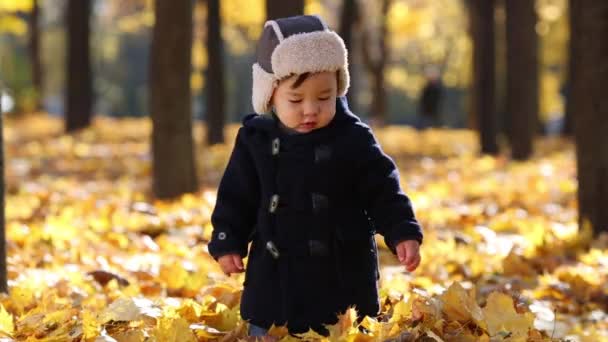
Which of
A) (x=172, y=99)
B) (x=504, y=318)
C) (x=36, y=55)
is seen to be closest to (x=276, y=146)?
(x=504, y=318)

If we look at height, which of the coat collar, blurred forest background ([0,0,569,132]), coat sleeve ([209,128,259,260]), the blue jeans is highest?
the coat collar

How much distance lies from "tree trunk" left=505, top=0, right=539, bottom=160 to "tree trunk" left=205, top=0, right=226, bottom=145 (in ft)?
16.8

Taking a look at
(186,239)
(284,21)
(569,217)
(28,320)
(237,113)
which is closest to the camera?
(284,21)

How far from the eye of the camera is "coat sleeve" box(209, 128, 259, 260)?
356 cm

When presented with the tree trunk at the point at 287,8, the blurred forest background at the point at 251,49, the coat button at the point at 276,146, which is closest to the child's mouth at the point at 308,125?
the coat button at the point at 276,146

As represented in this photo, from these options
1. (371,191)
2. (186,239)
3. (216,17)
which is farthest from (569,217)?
(216,17)

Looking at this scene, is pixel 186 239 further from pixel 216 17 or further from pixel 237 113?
pixel 237 113

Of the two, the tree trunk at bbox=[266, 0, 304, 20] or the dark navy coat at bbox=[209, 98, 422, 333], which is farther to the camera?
the tree trunk at bbox=[266, 0, 304, 20]

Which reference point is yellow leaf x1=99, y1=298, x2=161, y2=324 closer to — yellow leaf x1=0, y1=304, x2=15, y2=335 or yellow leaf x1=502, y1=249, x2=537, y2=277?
yellow leaf x1=0, y1=304, x2=15, y2=335

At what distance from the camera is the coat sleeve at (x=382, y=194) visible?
345cm

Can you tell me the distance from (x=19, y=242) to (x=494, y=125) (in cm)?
1209

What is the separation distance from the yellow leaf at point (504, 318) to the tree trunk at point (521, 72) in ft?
39.1

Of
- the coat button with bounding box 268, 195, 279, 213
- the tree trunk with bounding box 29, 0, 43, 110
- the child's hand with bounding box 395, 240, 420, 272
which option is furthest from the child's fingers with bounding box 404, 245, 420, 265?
the tree trunk with bounding box 29, 0, 43, 110

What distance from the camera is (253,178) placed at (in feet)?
11.8
